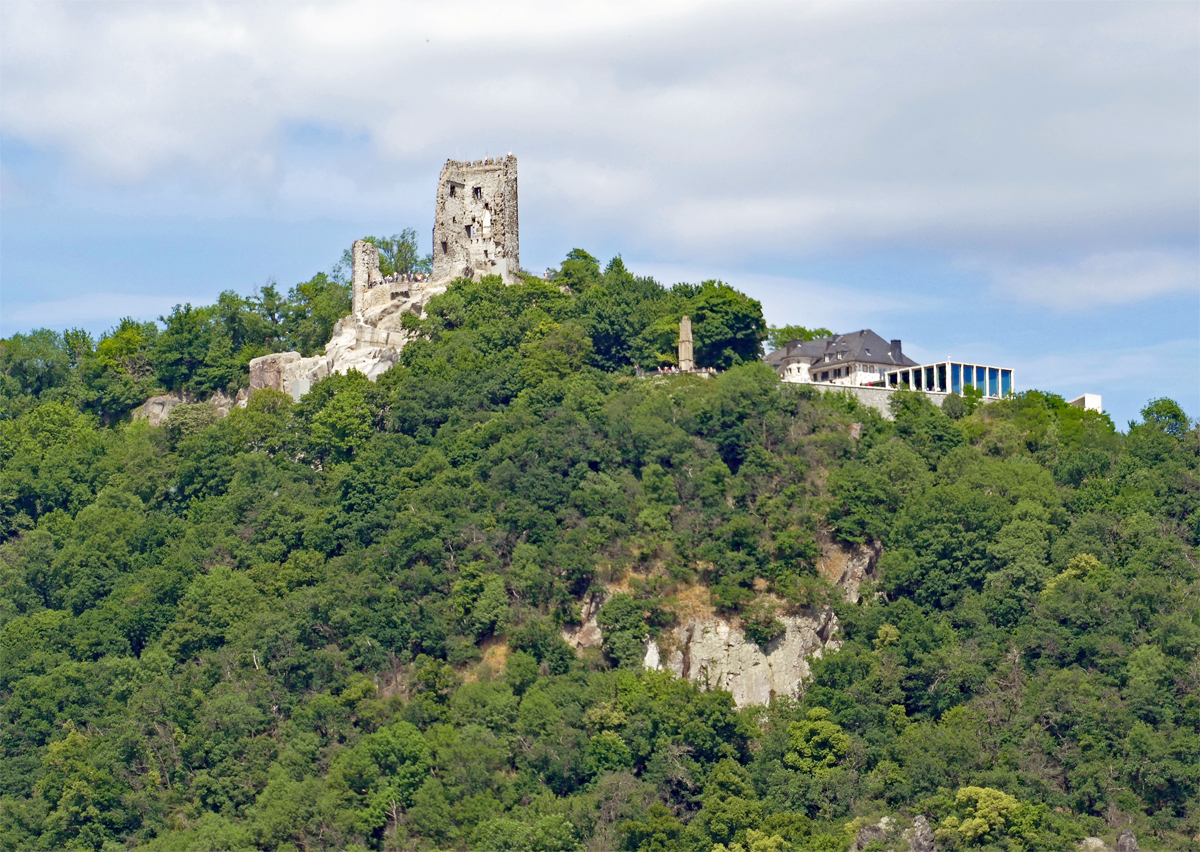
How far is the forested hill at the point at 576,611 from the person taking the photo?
204 feet

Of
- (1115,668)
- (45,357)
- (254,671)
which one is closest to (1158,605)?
(1115,668)

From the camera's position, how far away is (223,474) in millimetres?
80062

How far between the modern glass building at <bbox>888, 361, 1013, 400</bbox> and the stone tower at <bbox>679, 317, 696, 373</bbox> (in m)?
8.37

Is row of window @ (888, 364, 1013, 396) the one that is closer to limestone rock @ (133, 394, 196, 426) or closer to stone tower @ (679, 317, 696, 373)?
stone tower @ (679, 317, 696, 373)

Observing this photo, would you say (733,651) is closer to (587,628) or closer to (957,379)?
(587,628)

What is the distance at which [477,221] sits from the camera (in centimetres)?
8988

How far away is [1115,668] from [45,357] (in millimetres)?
48845

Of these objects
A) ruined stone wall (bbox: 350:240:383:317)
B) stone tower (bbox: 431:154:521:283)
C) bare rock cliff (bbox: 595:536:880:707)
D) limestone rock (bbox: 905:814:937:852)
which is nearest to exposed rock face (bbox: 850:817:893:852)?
limestone rock (bbox: 905:814:937:852)

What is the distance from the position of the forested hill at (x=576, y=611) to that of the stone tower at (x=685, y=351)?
25.0 inches

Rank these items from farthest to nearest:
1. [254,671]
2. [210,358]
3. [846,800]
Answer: [210,358] < [254,671] < [846,800]

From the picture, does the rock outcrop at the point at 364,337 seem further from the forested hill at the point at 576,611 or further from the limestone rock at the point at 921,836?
the limestone rock at the point at 921,836

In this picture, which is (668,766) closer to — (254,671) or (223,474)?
(254,671)

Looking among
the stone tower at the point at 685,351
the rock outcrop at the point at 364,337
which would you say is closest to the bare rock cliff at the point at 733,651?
the stone tower at the point at 685,351

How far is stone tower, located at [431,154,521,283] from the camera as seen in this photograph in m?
89.2
